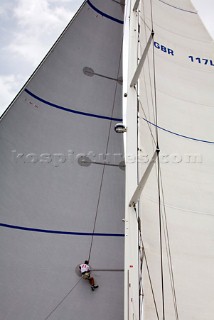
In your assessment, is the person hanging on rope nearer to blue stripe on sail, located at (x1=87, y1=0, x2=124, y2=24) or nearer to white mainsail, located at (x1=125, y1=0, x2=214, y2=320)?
white mainsail, located at (x1=125, y1=0, x2=214, y2=320)

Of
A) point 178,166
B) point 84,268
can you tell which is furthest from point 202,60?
point 84,268

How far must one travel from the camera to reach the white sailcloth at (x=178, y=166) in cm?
273

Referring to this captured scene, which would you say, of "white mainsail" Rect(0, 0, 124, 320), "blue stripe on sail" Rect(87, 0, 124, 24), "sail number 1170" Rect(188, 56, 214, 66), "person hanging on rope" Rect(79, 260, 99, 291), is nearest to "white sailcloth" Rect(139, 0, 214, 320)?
"sail number 1170" Rect(188, 56, 214, 66)

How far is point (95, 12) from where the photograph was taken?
4.23 m

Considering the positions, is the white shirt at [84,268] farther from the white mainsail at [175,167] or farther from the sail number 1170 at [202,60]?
the sail number 1170 at [202,60]

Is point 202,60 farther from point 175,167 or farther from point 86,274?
point 86,274

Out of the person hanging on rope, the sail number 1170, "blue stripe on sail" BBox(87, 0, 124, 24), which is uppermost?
"blue stripe on sail" BBox(87, 0, 124, 24)

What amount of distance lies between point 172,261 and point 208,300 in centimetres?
42

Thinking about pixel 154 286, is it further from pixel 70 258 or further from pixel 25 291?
pixel 25 291

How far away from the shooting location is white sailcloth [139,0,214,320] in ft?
8.96

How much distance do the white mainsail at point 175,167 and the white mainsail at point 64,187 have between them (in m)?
0.51

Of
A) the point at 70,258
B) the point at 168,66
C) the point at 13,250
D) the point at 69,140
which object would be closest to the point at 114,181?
the point at 69,140

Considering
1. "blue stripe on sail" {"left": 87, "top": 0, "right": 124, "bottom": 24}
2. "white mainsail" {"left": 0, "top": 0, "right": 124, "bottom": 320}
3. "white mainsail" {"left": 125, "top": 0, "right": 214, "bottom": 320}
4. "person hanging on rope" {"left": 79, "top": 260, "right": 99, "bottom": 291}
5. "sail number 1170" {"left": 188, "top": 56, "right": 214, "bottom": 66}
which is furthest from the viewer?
"sail number 1170" {"left": 188, "top": 56, "right": 214, "bottom": 66}

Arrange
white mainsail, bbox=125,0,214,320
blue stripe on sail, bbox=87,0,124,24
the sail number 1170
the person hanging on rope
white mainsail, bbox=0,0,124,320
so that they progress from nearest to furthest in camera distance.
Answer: white mainsail, bbox=125,0,214,320, white mainsail, bbox=0,0,124,320, the person hanging on rope, blue stripe on sail, bbox=87,0,124,24, the sail number 1170
